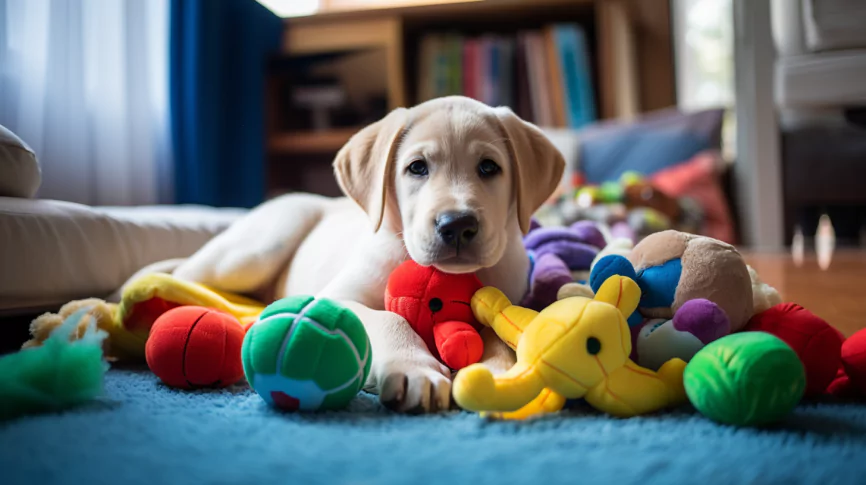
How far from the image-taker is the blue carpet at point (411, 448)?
2.79 feet

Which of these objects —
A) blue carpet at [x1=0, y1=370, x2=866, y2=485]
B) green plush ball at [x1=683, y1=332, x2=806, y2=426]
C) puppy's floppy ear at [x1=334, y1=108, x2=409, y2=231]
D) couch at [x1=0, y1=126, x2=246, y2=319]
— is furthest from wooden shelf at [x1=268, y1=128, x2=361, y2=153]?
green plush ball at [x1=683, y1=332, x2=806, y2=426]

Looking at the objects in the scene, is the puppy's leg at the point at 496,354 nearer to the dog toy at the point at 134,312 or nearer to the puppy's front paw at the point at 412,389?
the puppy's front paw at the point at 412,389

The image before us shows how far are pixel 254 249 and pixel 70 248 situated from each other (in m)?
0.57

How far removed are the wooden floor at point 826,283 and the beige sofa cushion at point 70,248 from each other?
90.8 inches

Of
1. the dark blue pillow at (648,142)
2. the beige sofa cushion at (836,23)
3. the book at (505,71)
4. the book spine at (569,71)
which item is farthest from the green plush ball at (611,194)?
the book at (505,71)

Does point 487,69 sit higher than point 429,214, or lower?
higher

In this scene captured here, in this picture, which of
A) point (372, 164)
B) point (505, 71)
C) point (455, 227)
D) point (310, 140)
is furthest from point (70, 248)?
point (505, 71)

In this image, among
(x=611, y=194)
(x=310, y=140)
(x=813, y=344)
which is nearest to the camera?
(x=813, y=344)

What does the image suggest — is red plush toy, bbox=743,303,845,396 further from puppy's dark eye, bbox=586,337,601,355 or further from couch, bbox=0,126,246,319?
couch, bbox=0,126,246,319

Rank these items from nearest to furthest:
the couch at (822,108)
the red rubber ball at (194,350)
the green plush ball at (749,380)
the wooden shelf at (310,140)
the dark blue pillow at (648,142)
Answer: the green plush ball at (749,380)
the red rubber ball at (194,350)
the couch at (822,108)
the dark blue pillow at (648,142)
the wooden shelf at (310,140)

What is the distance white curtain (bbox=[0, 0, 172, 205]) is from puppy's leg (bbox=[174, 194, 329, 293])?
123cm

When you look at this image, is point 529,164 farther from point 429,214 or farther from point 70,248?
point 70,248

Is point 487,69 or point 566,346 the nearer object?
point 566,346

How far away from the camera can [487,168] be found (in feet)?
5.29
